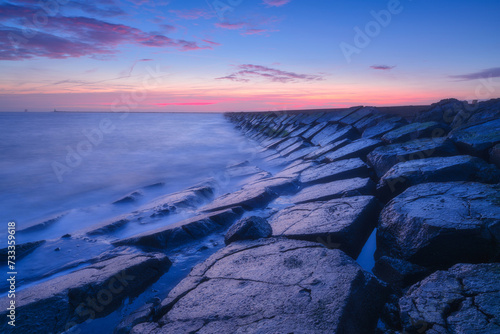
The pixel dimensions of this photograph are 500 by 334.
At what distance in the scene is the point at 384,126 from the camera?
4.88 metres

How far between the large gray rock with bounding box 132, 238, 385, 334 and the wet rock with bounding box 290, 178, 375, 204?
1.06 meters

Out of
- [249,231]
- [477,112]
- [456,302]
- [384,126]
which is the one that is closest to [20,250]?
[249,231]

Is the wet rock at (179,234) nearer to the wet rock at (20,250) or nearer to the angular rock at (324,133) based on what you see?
the wet rock at (20,250)

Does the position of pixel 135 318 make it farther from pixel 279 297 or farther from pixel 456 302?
pixel 456 302

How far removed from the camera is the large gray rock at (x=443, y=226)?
1.44 metres

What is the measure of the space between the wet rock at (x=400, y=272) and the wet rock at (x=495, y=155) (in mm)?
1570

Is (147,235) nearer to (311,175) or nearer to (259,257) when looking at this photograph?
(259,257)

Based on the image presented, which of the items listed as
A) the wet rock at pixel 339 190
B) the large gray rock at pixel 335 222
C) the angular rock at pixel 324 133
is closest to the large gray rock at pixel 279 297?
the large gray rock at pixel 335 222

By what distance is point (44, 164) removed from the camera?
888 cm

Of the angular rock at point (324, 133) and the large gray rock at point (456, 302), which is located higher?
the angular rock at point (324, 133)

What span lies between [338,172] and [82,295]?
2825 mm

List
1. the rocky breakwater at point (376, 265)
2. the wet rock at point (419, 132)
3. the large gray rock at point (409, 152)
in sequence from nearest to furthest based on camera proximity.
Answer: the rocky breakwater at point (376, 265), the large gray rock at point (409, 152), the wet rock at point (419, 132)

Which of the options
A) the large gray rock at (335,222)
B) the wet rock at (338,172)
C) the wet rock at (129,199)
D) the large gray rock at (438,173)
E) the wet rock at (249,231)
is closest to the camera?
the large gray rock at (335,222)

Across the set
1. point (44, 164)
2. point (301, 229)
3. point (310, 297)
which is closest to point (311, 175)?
point (301, 229)
